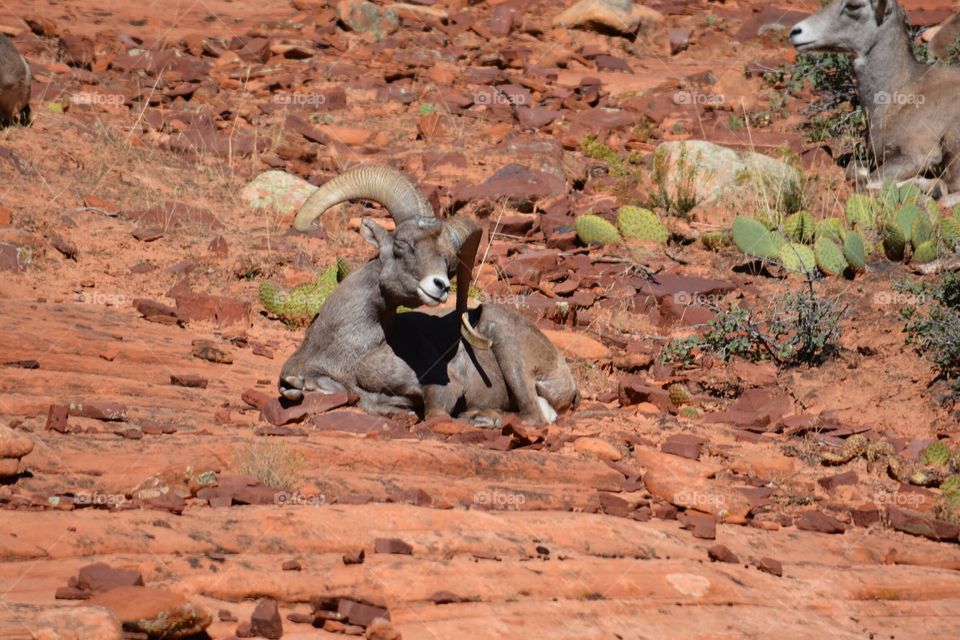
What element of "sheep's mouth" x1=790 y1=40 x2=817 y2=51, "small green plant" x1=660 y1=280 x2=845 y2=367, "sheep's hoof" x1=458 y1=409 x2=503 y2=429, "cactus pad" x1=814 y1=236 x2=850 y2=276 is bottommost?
"sheep's hoof" x1=458 y1=409 x2=503 y2=429

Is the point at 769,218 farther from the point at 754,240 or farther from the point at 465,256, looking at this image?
the point at 465,256

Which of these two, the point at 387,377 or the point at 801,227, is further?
the point at 801,227

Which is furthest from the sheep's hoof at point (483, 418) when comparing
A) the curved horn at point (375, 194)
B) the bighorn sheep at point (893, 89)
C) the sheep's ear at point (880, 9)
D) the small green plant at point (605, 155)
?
the sheep's ear at point (880, 9)

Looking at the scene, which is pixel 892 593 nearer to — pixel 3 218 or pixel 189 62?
pixel 3 218

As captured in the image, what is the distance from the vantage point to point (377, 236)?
9250 millimetres

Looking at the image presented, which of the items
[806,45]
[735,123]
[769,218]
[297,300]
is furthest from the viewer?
[735,123]

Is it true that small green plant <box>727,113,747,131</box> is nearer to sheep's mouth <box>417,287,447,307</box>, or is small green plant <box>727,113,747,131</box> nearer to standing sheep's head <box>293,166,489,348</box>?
standing sheep's head <box>293,166,489,348</box>

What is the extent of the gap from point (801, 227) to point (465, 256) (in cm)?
587

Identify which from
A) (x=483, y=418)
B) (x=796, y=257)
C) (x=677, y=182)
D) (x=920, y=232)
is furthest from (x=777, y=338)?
(x=677, y=182)

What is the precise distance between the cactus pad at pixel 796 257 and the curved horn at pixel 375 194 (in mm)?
5412

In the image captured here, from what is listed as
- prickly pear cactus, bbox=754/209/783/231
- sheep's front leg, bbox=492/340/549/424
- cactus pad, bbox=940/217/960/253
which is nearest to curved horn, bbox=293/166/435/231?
sheep's front leg, bbox=492/340/549/424

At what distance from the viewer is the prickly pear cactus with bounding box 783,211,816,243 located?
45.9 ft

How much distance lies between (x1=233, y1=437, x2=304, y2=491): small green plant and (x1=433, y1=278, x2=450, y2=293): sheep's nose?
5.50 ft

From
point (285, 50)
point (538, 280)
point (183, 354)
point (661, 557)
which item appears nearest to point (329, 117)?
point (285, 50)
